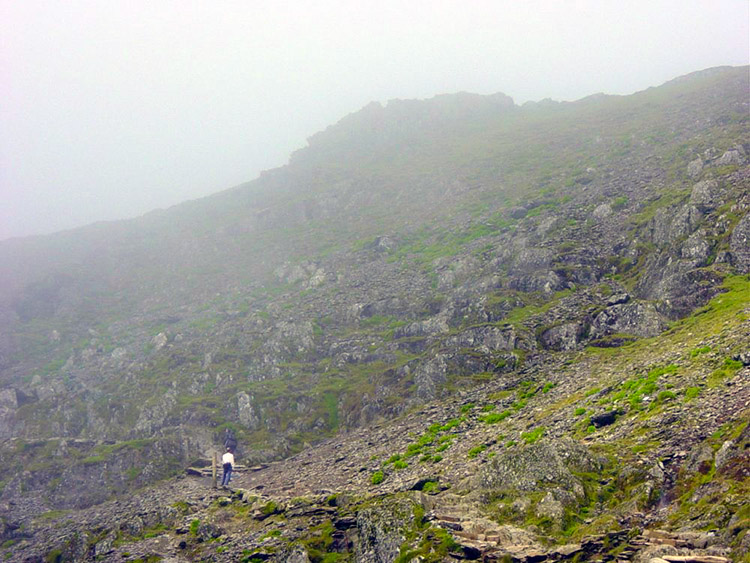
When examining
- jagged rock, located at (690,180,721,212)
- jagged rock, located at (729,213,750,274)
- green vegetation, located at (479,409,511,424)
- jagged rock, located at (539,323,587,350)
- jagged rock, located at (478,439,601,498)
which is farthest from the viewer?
jagged rock, located at (690,180,721,212)

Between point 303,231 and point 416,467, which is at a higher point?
point 303,231

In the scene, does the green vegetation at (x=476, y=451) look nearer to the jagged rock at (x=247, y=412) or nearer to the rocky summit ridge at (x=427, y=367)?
the rocky summit ridge at (x=427, y=367)

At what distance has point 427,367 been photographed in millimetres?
49906

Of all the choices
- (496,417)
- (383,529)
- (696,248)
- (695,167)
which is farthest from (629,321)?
(695,167)

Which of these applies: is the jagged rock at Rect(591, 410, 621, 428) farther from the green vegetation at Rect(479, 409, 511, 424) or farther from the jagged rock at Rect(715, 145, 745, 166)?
the jagged rock at Rect(715, 145, 745, 166)

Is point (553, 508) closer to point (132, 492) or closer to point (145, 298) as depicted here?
point (132, 492)

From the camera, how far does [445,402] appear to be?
145 ft

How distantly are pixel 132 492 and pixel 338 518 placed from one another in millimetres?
27730

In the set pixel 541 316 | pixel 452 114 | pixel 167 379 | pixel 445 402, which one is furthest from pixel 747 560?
pixel 452 114

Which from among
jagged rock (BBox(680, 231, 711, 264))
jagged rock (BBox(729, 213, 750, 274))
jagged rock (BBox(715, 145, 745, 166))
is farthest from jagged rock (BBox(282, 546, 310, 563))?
jagged rock (BBox(715, 145, 745, 166))

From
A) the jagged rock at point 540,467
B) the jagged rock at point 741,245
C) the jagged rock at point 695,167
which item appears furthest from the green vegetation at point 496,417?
the jagged rock at point 695,167

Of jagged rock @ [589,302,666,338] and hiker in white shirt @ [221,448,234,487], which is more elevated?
jagged rock @ [589,302,666,338]

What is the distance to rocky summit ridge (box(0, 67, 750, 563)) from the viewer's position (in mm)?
23375

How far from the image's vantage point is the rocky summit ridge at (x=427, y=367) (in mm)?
23375
